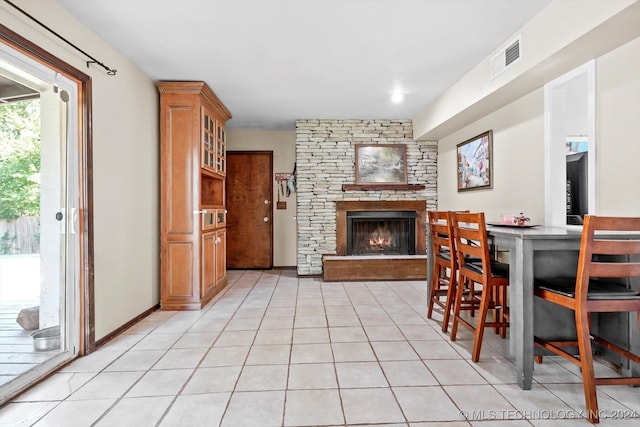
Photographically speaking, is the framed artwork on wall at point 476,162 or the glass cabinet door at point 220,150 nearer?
the framed artwork on wall at point 476,162

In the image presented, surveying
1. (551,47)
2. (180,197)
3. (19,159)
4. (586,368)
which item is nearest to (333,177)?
(180,197)

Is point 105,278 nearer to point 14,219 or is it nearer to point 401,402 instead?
point 14,219

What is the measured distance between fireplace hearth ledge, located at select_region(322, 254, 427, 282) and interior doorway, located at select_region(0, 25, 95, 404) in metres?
3.05

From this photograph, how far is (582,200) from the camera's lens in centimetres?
276

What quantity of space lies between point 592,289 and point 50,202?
3.47 meters

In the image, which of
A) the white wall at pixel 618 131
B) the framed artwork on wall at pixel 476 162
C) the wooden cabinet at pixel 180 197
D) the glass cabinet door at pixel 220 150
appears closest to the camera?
the white wall at pixel 618 131

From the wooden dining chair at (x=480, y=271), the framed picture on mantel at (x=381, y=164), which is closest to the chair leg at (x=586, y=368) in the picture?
the wooden dining chair at (x=480, y=271)

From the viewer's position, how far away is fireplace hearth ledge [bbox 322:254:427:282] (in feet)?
16.2

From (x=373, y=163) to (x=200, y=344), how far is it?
12.1 ft

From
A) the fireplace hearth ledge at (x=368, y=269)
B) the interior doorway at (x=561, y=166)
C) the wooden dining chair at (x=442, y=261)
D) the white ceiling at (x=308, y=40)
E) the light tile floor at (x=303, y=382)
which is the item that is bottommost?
the light tile floor at (x=303, y=382)

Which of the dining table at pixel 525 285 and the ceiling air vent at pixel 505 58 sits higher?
the ceiling air vent at pixel 505 58

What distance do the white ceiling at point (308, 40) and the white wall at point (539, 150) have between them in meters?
0.65

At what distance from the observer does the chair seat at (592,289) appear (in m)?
1.72

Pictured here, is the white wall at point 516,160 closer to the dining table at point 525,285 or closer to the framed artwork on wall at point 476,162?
the framed artwork on wall at point 476,162
